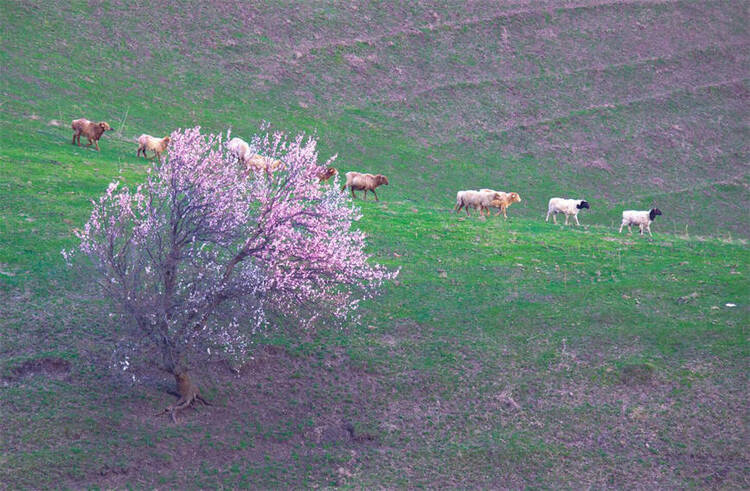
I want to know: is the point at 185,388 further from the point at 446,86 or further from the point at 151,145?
the point at 446,86

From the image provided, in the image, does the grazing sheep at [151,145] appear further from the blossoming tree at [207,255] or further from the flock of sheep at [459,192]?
the blossoming tree at [207,255]

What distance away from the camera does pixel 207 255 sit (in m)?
22.1

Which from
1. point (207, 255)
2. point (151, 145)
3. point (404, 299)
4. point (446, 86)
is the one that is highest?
point (446, 86)

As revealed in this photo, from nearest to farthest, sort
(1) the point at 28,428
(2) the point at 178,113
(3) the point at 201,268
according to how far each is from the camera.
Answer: (1) the point at 28,428
(3) the point at 201,268
(2) the point at 178,113

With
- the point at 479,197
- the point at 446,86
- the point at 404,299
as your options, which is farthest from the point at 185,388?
the point at 446,86

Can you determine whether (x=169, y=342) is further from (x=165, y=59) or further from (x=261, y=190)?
(x=165, y=59)

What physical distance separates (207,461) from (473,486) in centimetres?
685

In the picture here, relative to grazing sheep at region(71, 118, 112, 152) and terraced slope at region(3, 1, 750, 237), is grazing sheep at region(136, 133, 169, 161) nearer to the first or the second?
grazing sheep at region(71, 118, 112, 152)

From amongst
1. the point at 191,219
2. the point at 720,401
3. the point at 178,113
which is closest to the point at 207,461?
the point at 191,219

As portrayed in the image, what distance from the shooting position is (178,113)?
179 ft

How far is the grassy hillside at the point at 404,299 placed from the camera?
69.9ft

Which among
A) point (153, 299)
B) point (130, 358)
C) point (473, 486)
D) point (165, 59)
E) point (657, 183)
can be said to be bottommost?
point (473, 486)

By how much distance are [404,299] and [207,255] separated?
8.84 metres

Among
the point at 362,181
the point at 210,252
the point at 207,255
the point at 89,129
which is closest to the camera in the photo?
the point at 207,255
